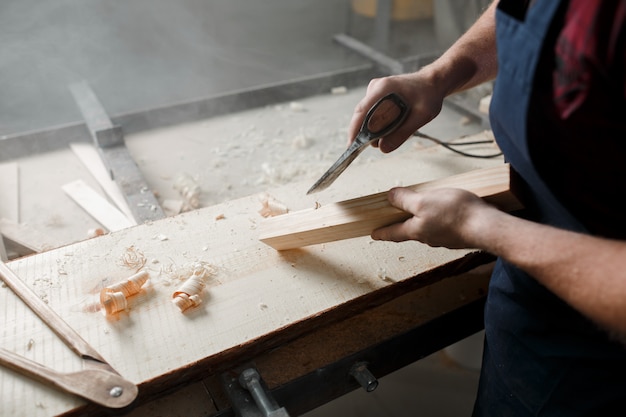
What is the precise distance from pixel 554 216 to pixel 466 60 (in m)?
0.47

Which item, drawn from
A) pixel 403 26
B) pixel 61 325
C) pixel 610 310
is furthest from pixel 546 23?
pixel 403 26

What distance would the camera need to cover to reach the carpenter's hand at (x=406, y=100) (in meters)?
1.11

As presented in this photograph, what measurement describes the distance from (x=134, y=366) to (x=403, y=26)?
435 centimetres

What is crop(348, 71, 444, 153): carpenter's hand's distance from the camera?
111 centimetres

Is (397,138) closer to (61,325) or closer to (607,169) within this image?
(607,169)

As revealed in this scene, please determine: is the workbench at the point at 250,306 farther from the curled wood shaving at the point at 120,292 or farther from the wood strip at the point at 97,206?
the wood strip at the point at 97,206

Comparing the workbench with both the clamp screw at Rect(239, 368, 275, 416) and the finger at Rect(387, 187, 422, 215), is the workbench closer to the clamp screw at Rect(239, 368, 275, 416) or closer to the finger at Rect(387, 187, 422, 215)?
the clamp screw at Rect(239, 368, 275, 416)

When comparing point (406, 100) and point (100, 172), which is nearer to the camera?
point (406, 100)

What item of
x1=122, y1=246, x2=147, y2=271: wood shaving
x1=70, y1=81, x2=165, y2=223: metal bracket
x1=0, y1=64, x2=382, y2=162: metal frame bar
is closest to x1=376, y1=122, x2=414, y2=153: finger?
x1=122, y1=246, x2=147, y2=271: wood shaving

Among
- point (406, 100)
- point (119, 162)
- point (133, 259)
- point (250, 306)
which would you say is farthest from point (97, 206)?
point (406, 100)

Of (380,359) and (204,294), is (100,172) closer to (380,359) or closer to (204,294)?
(204,294)

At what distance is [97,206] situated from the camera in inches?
66.6

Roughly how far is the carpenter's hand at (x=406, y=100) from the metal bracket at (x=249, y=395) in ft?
1.85

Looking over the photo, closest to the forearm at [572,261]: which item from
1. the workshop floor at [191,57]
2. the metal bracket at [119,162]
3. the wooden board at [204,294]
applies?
the wooden board at [204,294]
